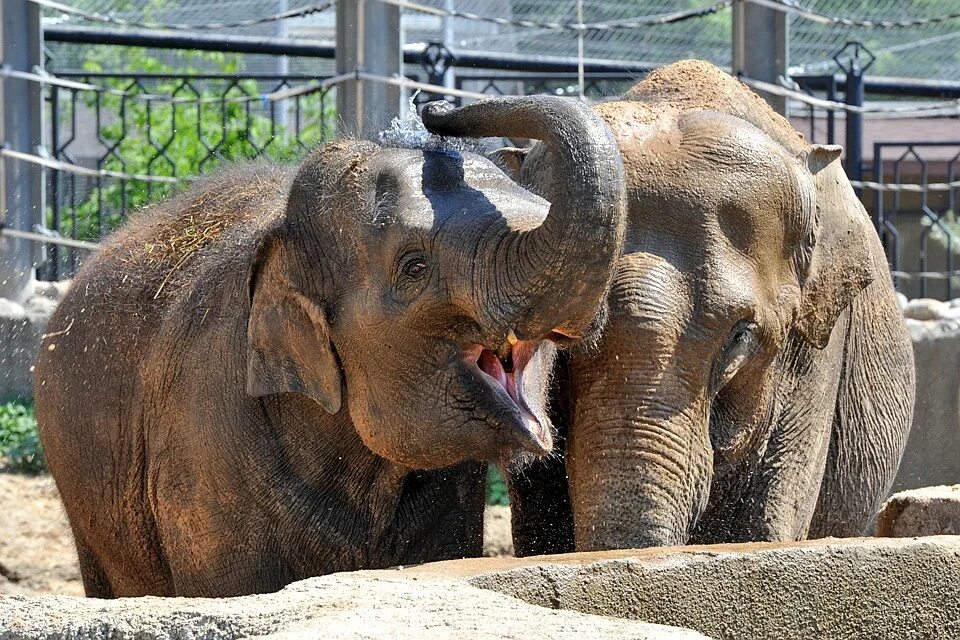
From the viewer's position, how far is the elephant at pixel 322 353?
3.88 m

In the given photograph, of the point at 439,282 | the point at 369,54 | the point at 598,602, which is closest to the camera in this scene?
the point at 598,602

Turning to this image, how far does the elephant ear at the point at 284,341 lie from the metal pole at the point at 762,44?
3495 millimetres

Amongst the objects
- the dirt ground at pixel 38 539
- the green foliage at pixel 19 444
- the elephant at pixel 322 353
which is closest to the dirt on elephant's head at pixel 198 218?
the elephant at pixel 322 353

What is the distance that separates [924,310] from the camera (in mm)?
8695

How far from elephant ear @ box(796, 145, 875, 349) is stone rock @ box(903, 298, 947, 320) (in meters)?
3.57

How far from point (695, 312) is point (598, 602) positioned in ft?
4.23

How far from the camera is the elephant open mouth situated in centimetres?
399

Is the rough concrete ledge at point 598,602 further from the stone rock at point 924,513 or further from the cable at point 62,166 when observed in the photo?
the cable at point 62,166

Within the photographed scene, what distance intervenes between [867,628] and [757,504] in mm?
1370

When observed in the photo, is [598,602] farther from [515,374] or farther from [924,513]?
[924,513]

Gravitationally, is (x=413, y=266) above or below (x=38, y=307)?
above

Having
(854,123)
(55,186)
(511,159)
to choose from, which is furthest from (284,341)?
(854,123)

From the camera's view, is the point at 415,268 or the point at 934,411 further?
the point at 934,411

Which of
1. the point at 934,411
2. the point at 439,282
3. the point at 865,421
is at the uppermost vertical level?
the point at 439,282
